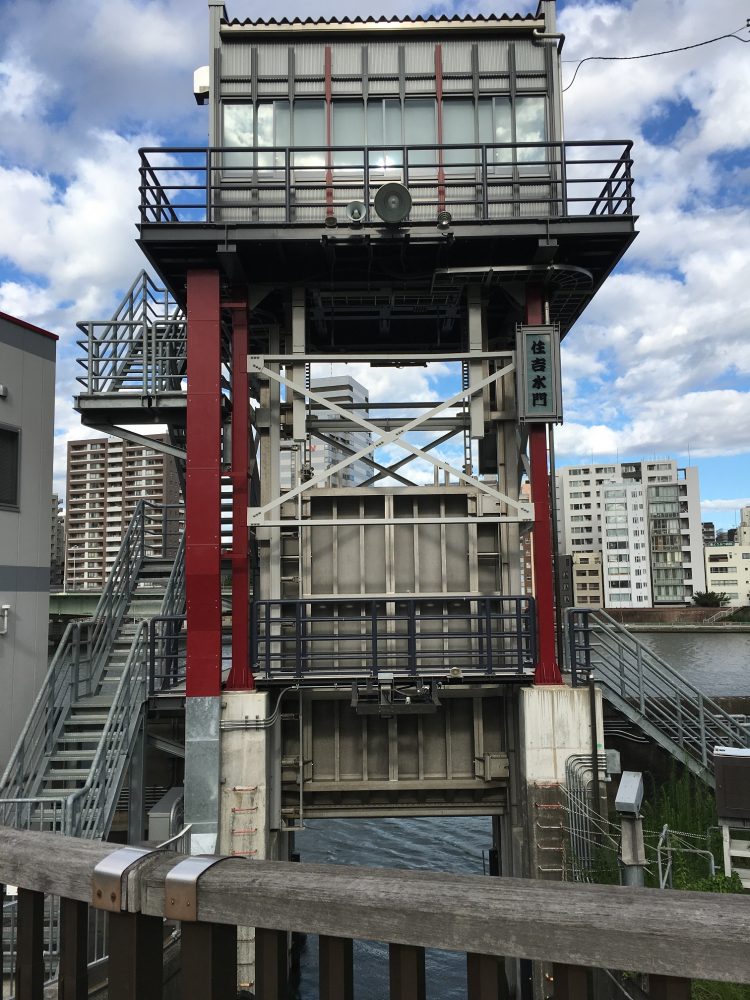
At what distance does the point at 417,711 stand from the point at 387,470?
14.3 ft

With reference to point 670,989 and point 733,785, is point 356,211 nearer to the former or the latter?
point 733,785

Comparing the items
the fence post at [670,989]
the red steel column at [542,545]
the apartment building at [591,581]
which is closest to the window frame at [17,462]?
the red steel column at [542,545]

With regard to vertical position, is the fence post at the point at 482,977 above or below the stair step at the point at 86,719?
above

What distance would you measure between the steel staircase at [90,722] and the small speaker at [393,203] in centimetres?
779

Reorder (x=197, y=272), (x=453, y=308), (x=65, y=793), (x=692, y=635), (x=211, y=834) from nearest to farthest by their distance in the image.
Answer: (x=65, y=793) < (x=211, y=834) < (x=197, y=272) < (x=453, y=308) < (x=692, y=635)

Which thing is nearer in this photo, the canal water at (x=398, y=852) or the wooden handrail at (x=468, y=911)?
the wooden handrail at (x=468, y=911)

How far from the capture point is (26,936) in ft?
8.54

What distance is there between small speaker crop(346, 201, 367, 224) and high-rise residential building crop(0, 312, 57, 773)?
230 inches

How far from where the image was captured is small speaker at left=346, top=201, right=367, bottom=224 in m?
12.5

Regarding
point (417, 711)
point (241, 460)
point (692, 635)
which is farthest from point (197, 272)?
point (692, 635)

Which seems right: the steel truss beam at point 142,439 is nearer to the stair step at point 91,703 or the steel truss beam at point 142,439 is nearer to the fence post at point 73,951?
the stair step at point 91,703

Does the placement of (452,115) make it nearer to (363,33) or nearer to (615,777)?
(363,33)

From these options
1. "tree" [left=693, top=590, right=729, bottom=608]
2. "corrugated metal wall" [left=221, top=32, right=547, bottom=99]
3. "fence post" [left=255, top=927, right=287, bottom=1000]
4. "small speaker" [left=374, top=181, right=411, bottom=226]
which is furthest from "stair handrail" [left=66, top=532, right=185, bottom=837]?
"tree" [left=693, top=590, right=729, bottom=608]

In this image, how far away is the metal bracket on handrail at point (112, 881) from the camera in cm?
238
